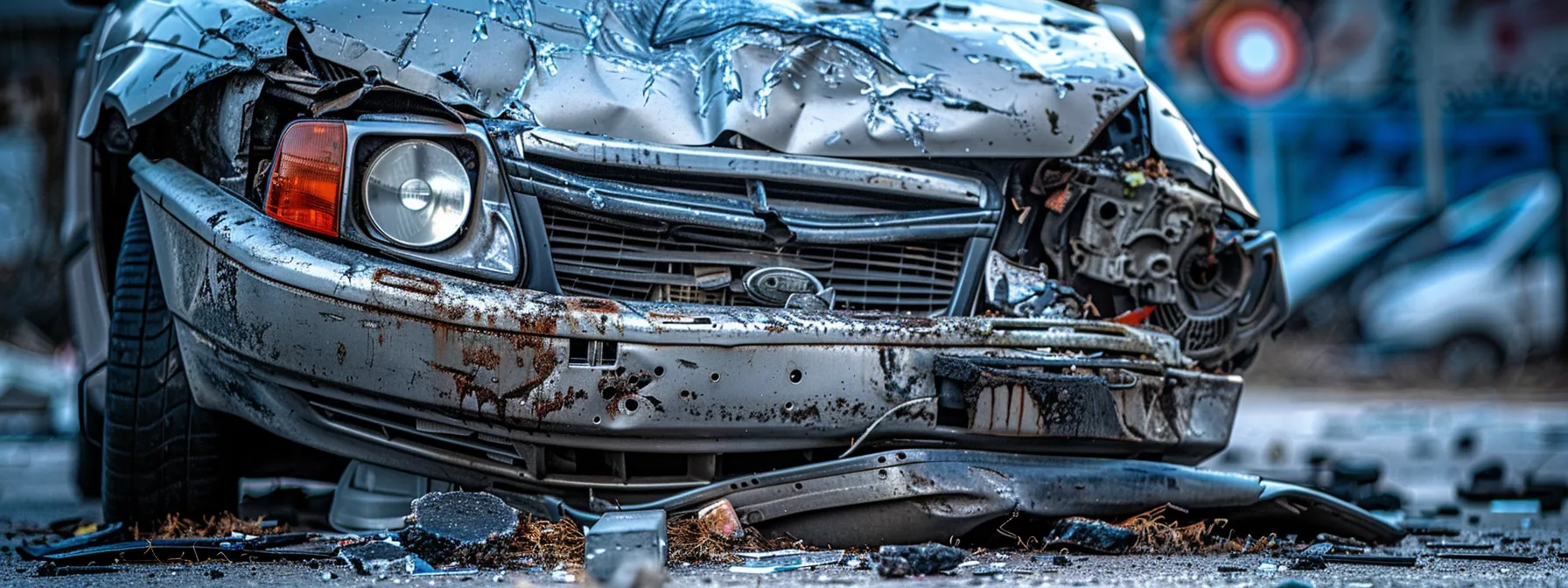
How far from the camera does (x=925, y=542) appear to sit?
3.16 m

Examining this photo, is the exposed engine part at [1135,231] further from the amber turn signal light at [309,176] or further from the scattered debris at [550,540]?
the amber turn signal light at [309,176]

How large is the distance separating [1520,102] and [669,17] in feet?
63.9

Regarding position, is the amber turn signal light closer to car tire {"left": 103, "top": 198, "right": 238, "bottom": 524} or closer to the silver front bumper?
the silver front bumper

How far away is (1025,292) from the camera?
3.49 meters

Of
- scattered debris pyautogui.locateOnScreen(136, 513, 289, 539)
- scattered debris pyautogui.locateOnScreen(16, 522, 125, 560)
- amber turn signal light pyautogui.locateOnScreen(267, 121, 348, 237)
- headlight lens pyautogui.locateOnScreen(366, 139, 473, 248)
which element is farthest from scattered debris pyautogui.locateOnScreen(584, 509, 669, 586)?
scattered debris pyautogui.locateOnScreen(16, 522, 125, 560)

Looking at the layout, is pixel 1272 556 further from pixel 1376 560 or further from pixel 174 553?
pixel 174 553

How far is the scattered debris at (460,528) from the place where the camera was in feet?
9.75

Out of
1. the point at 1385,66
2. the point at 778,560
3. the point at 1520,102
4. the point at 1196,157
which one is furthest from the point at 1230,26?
the point at 778,560

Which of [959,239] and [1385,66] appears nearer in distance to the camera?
[959,239]

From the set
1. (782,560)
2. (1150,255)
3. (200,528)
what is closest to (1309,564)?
(1150,255)

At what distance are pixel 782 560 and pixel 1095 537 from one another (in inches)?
27.7

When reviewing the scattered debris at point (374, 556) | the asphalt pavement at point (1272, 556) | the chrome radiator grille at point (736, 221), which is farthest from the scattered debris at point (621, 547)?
the chrome radiator grille at point (736, 221)

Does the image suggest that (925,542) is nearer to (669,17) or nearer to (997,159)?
(997,159)

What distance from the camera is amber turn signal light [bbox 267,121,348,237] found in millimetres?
3016
